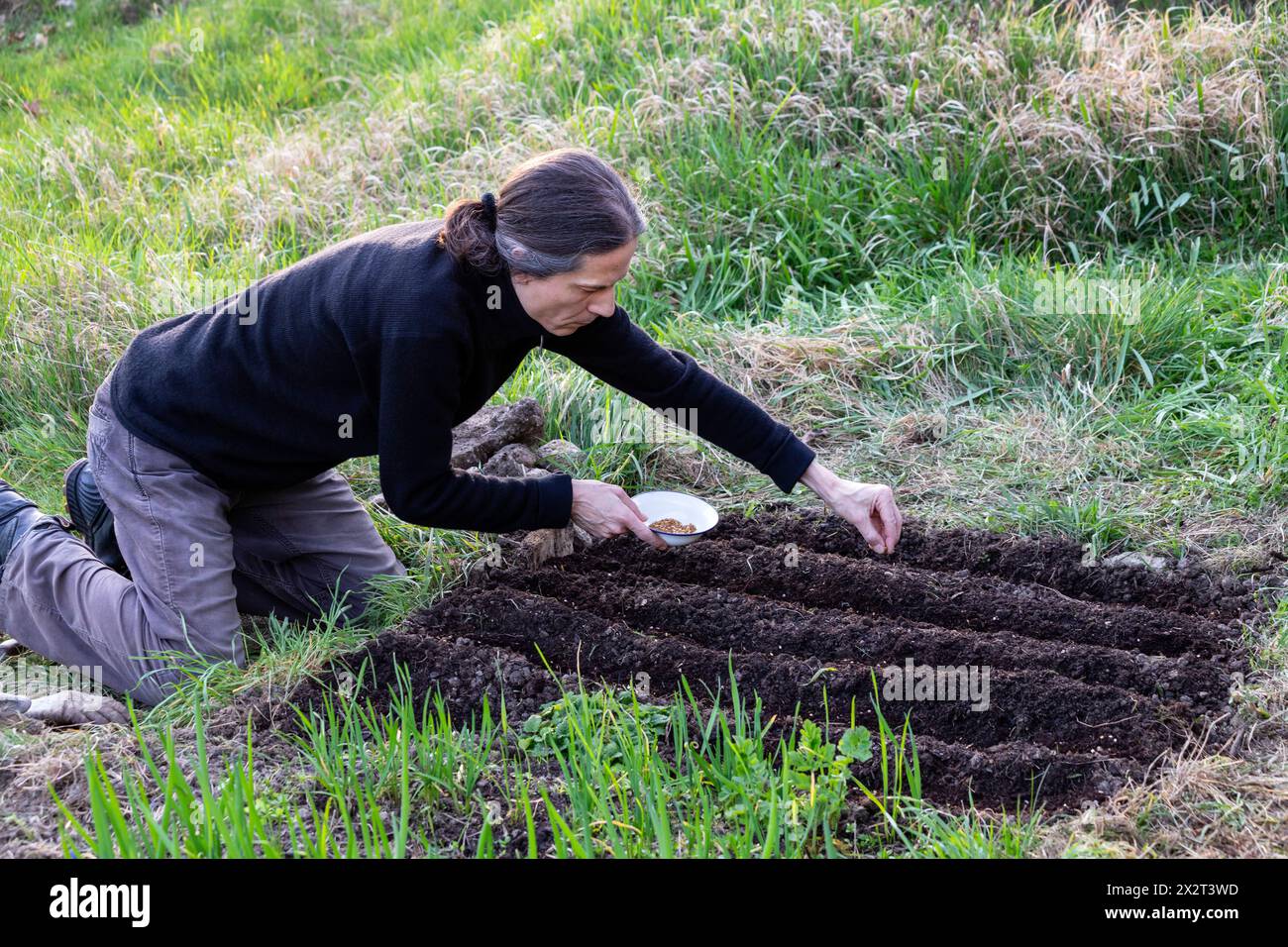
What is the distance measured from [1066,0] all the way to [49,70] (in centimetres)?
679

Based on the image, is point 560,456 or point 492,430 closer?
point 492,430

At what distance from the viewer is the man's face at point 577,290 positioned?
8.32 ft

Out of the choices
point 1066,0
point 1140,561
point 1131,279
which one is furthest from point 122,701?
point 1066,0

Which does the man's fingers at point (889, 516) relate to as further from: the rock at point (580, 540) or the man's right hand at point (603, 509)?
the rock at point (580, 540)

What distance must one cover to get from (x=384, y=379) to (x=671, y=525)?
1132 millimetres

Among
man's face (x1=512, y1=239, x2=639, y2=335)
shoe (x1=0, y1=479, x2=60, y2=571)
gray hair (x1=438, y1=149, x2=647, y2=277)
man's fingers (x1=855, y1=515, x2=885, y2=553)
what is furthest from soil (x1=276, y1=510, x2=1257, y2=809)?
shoe (x1=0, y1=479, x2=60, y2=571)

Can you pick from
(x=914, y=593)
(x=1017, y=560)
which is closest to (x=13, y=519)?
(x=914, y=593)

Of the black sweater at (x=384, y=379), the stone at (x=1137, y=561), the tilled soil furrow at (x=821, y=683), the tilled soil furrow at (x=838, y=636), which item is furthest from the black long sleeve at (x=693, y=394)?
the stone at (x=1137, y=561)

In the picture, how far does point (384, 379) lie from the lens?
8.48 ft

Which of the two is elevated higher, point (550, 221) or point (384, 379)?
point (550, 221)

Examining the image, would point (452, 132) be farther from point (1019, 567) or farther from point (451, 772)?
point (451, 772)

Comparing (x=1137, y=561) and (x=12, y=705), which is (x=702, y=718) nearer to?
(x=1137, y=561)

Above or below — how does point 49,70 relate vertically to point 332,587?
above
